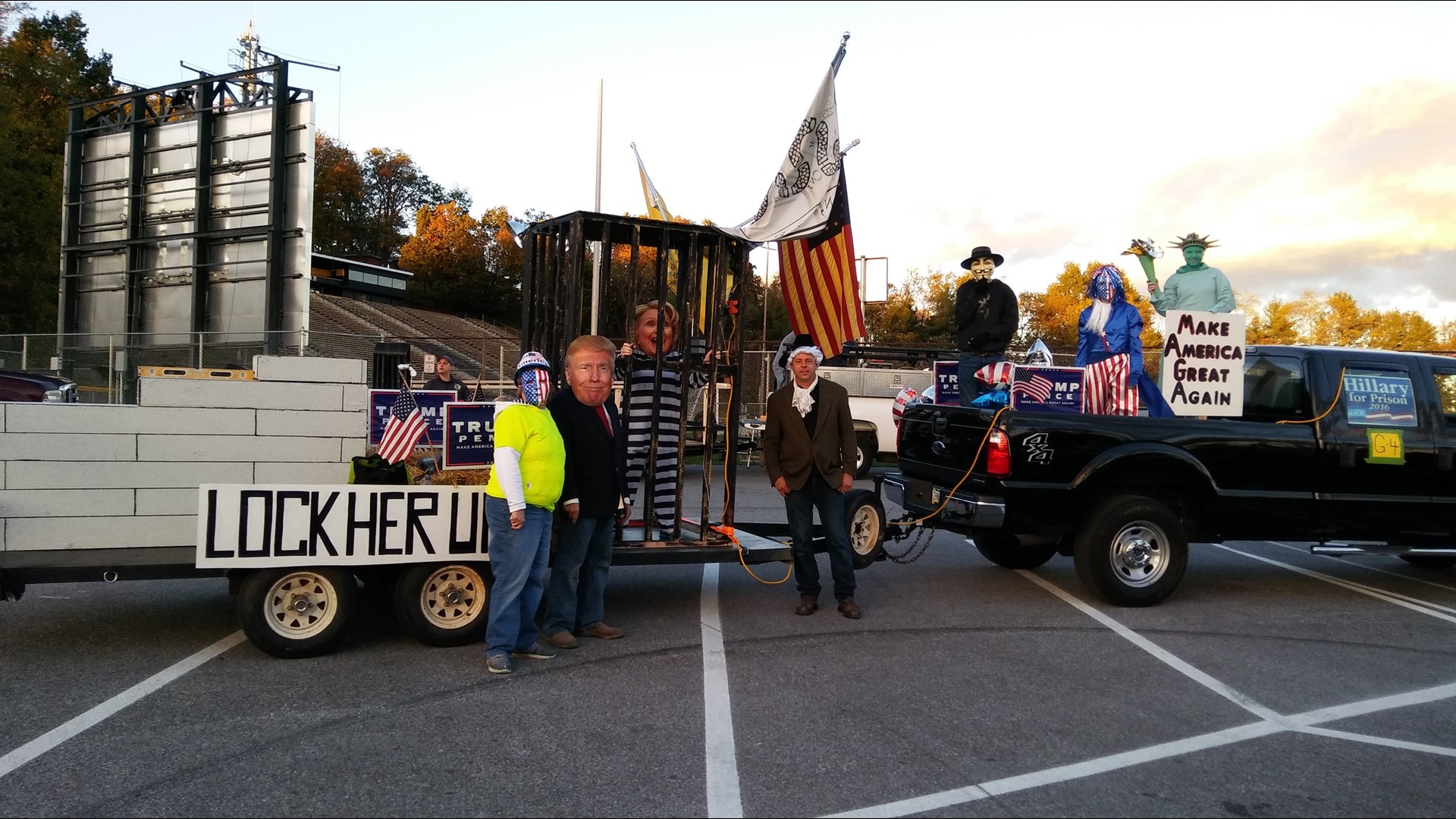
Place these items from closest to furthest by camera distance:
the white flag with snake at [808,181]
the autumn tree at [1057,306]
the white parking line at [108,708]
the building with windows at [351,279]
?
the white parking line at [108,708]
the white flag with snake at [808,181]
the building with windows at [351,279]
the autumn tree at [1057,306]

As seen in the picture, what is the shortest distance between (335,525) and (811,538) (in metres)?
2.98

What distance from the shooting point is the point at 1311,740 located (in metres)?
4.41

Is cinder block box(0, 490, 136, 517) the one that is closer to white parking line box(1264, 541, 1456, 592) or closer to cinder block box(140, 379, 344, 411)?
cinder block box(140, 379, 344, 411)

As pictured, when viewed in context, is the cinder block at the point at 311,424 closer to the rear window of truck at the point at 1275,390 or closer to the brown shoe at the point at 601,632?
the brown shoe at the point at 601,632

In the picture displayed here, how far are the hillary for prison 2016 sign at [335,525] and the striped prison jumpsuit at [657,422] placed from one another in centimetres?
125

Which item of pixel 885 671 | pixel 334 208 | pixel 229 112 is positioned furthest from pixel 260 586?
pixel 334 208

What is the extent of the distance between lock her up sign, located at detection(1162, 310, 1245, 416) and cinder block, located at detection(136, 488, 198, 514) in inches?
261

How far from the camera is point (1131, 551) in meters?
7.01

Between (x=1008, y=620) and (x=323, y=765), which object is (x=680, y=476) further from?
(x=323, y=765)

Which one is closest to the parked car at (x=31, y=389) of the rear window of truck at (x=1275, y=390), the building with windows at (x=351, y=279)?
the rear window of truck at (x=1275, y=390)

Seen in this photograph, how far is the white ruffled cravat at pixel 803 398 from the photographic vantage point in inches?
262

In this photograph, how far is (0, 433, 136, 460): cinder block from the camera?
202 inches

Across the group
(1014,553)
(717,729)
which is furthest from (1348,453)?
(717,729)

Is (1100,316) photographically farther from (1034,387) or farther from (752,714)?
(752,714)
